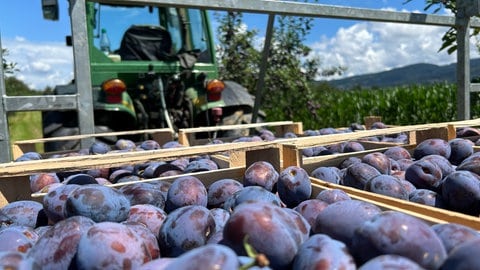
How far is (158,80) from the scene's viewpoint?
435 cm

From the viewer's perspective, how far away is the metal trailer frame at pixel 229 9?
2119 mm

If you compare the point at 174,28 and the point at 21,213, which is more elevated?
the point at 174,28

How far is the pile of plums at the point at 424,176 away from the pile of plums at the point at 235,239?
0.40m

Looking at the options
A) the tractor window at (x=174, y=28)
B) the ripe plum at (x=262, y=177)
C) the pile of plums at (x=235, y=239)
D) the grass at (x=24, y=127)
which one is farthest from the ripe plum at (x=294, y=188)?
the grass at (x=24, y=127)

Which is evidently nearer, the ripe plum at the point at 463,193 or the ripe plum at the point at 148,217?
the ripe plum at the point at 148,217

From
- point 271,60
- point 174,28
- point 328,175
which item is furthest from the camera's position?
point 271,60

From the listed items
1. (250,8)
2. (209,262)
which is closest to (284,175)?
(209,262)

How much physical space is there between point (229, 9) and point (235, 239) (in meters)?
2.05

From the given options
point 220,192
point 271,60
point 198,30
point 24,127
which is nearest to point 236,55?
point 271,60

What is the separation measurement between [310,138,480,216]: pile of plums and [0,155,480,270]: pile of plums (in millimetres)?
400

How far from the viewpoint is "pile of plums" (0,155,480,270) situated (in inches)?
25.4

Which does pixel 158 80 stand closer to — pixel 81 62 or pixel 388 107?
pixel 81 62

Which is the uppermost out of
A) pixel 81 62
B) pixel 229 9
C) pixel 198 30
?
pixel 198 30

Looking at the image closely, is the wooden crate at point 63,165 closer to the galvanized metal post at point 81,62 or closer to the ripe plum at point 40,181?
the ripe plum at point 40,181
